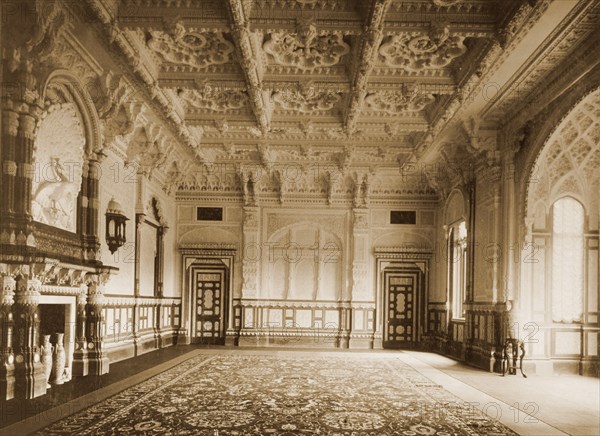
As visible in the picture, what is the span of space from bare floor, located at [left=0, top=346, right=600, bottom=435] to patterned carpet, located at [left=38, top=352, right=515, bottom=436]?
8.4 inches

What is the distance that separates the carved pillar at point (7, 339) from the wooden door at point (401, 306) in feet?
34.5

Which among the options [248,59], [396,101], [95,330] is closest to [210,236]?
[95,330]

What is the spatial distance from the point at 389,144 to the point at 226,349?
19.7 ft

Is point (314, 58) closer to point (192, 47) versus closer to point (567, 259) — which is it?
point (192, 47)

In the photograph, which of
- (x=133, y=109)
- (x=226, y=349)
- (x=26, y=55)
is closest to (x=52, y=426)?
(x=26, y=55)

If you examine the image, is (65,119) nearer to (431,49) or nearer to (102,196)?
(102,196)

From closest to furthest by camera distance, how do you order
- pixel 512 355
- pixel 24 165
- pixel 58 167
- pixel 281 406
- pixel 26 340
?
1. pixel 24 165
2. pixel 26 340
3. pixel 281 406
4. pixel 58 167
5. pixel 512 355

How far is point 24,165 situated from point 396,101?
6.01 meters

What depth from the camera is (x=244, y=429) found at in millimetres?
5359

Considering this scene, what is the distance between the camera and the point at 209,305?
15.1m

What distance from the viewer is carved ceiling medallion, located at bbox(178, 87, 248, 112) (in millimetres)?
9578

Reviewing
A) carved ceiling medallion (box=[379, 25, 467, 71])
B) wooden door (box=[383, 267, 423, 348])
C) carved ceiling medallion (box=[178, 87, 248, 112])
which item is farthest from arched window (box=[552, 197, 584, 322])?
carved ceiling medallion (box=[178, 87, 248, 112])

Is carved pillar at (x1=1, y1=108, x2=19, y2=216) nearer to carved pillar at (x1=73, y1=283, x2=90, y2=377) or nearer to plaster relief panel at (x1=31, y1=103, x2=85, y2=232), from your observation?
plaster relief panel at (x1=31, y1=103, x2=85, y2=232)

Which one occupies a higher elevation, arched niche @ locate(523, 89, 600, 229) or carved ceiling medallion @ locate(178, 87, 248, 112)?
carved ceiling medallion @ locate(178, 87, 248, 112)
